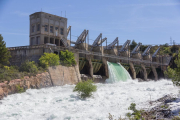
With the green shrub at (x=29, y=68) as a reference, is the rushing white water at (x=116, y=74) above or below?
below

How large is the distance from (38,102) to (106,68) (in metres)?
30.2

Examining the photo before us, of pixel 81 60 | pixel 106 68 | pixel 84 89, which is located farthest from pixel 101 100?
pixel 106 68

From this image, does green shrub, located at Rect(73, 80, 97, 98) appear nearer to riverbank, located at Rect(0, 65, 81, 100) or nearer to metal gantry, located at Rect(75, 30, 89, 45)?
riverbank, located at Rect(0, 65, 81, 100)

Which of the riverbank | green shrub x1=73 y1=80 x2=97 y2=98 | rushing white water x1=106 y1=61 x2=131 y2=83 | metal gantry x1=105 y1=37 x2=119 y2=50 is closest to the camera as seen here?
green shrub x1=73 y1=80 x2=97 y2=98

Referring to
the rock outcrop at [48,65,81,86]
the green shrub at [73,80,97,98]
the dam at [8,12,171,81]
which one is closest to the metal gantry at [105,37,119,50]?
the dam at [8,12,171,81]

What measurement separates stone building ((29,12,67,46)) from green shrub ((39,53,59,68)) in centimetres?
798

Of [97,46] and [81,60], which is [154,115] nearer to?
[81,60]

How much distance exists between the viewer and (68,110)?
19500 millimetres

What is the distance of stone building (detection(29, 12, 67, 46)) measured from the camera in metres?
41.5

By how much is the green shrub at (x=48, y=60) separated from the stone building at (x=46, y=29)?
26.2 feet

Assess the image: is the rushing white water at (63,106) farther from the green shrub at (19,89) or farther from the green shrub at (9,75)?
the green shrub at (9,75)

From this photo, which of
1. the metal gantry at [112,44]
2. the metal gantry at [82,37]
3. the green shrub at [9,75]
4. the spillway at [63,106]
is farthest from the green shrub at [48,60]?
the metal gantry at [112,44]

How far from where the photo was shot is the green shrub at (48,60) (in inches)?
1313

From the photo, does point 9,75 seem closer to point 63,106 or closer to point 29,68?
point 29,68
